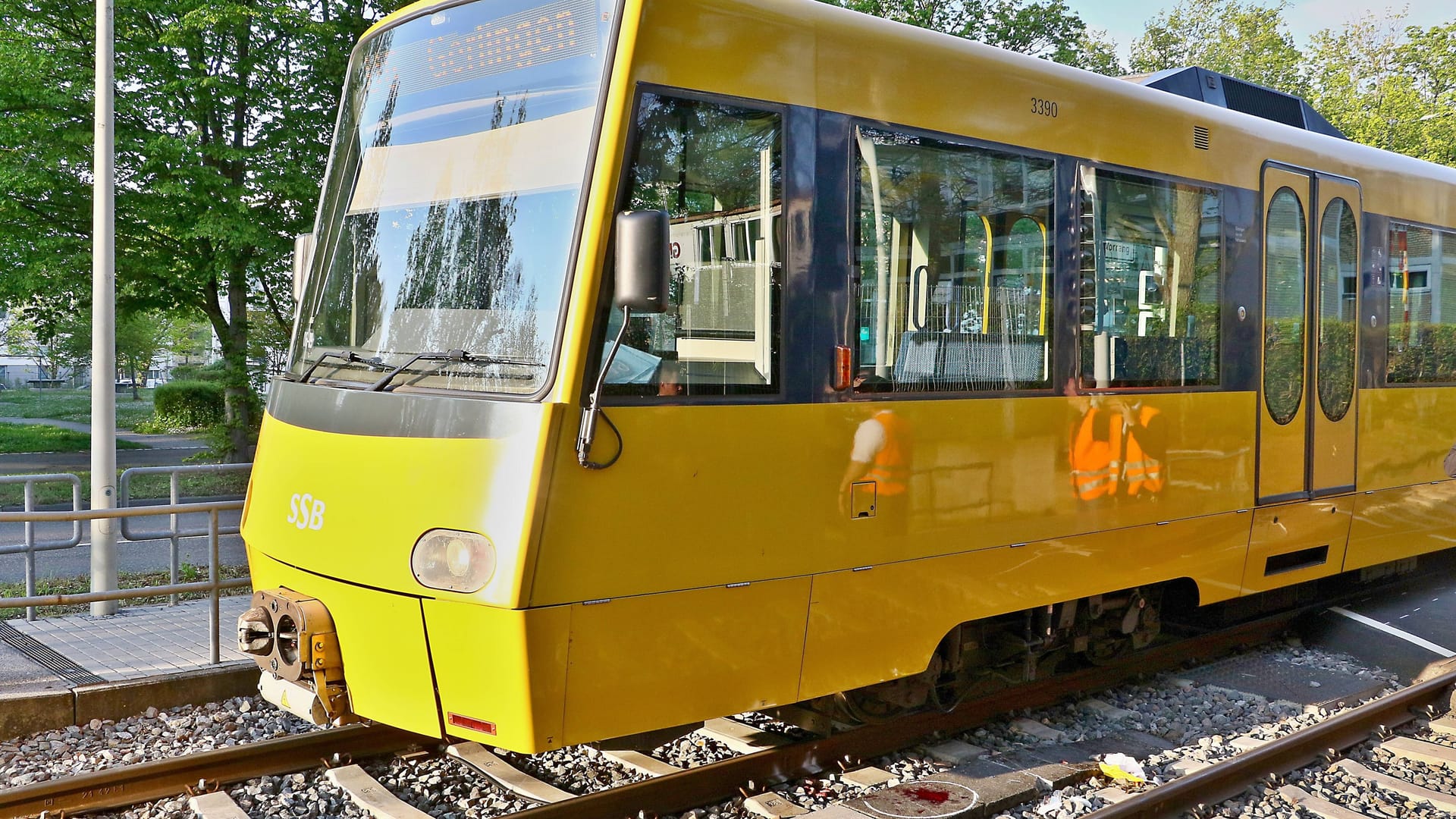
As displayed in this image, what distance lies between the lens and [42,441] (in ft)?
78.8

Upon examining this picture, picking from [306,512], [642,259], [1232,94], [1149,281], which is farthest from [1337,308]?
[306,512]

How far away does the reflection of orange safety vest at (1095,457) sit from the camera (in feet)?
19.0

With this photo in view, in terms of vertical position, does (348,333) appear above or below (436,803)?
above

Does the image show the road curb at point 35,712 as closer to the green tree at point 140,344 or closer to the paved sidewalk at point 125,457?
the paved sidewalk at point 125,457

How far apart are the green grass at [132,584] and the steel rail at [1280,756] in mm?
7141

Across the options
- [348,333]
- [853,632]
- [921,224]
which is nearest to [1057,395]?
[921,224]

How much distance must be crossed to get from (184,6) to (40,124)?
6.49ft

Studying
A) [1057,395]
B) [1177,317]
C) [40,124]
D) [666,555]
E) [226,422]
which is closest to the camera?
[666,555]

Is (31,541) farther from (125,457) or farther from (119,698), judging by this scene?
(125,457)

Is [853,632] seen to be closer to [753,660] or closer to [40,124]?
[753,660]

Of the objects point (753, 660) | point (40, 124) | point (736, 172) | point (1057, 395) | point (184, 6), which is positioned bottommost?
point (753, 660)

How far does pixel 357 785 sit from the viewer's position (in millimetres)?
4867

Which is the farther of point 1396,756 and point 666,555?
point 1396,756

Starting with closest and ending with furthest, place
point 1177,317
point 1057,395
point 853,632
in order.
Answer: point 853,632 → point 1057,395 → point 1177,317
